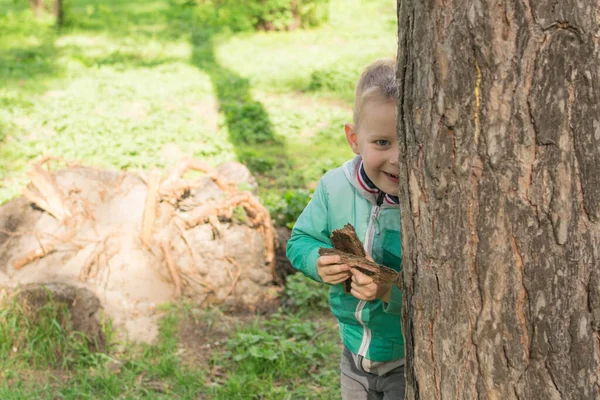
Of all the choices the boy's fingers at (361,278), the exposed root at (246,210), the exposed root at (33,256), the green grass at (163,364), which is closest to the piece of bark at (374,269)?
the boy's fingers at (361,278)

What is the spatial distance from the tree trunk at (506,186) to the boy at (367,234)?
514 mm

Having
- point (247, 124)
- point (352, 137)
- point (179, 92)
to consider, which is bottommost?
point (247, 124)

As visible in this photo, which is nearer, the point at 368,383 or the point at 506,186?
the point at 506,186

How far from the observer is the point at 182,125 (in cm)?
816

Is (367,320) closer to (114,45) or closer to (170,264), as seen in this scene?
(170,264)

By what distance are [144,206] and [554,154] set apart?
12.1 feet

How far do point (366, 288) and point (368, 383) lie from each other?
0.58 metres

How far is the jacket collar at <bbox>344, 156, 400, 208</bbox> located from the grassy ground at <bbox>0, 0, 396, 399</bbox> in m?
1.64

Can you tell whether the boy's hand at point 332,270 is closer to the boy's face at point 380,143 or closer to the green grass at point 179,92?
the boy's face at point 380,143

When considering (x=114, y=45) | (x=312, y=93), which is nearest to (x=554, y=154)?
(x=312, y=93)

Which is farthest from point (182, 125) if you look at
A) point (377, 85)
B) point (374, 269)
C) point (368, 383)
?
point (374, 269)

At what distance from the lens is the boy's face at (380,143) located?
Answer: 236 cm

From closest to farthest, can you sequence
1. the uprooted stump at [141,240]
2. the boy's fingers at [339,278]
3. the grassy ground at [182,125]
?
the boy's fingers at [339,278], the grassy ground at [182,125], the uprooted stump at [141,240]

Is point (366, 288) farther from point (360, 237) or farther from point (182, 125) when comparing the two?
point (182, 125)
